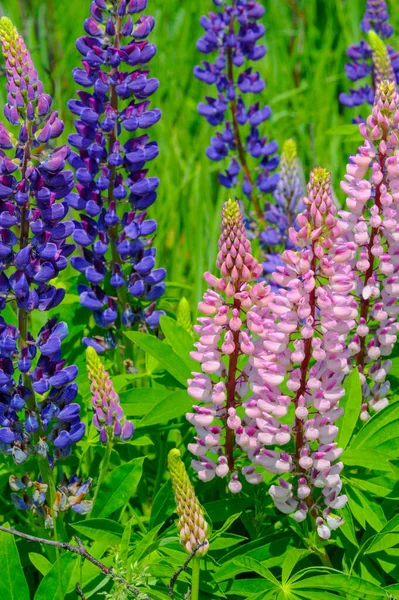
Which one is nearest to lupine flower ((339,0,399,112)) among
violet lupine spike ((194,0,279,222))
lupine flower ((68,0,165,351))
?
violet lupine spike ((194,0,279,222))

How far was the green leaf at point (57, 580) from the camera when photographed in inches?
85.0

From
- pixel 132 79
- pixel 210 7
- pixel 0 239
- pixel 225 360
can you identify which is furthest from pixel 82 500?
pixel 210 7

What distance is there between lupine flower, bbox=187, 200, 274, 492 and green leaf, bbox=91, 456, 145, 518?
181 mm

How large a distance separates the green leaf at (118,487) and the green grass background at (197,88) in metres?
1.74

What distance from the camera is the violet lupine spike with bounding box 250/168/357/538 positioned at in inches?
79.3

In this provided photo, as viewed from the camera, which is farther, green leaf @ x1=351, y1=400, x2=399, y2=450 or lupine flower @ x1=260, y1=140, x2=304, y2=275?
lupine flower @ x1=260, y1=140, x2=304, y2=275

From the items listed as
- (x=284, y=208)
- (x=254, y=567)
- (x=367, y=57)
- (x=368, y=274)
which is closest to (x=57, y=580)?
(x=254, y=567)

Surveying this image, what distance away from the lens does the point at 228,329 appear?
7.15 feet

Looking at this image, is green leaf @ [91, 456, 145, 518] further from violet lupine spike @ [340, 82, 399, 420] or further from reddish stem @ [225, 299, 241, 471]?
violet lupine spike @ [340, 82, 399, 420]

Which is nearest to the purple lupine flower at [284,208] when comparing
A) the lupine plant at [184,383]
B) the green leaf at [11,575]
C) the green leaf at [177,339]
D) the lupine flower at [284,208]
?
the lupine flower at [284,208]

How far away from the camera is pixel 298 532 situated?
223cm

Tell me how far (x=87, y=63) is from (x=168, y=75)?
2.67 m

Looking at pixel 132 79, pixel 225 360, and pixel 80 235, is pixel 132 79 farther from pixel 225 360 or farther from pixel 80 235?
pixel 225 360

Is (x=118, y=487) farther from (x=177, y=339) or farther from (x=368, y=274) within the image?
(x=368, y=274)
